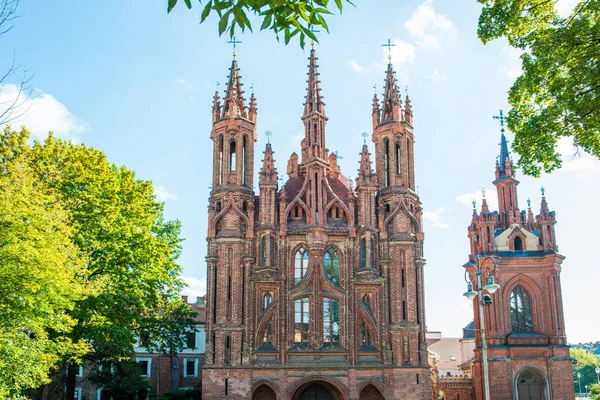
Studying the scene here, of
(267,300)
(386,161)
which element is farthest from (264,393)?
(386,161)

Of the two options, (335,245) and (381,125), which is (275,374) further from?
(381,125)

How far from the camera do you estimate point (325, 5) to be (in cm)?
792

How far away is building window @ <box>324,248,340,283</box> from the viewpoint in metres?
38.6

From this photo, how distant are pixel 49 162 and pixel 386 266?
19327 mm

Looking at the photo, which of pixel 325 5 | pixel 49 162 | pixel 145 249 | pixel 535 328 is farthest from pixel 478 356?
pixel 325 5

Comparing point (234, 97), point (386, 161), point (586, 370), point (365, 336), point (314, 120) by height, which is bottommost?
point (586, 370)

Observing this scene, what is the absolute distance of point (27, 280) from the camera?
21656mm

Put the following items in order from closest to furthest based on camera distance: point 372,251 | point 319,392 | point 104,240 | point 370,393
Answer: point 104,240, point 370,393, point 319,392, point 372,251

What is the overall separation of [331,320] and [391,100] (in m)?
14.6

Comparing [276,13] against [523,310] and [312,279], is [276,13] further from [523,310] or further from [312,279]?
A: [523,310]

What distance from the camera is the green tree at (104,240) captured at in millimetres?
28609

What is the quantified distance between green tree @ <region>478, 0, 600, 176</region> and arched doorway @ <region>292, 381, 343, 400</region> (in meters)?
25.7

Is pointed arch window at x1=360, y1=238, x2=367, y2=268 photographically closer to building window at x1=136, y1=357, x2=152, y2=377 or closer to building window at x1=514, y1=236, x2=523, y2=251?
building window at x1=514, y1=236, x2=523, y2=251

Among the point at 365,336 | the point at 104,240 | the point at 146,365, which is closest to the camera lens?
the point at 104,240
